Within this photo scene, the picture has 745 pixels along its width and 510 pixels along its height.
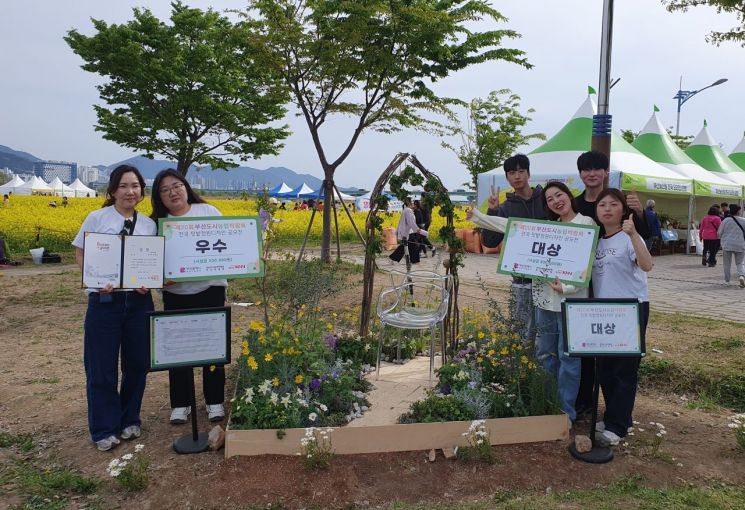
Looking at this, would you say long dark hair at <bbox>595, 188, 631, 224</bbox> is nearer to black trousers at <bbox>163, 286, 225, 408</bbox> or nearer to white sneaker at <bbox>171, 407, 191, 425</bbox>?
black trousers at <bbox>163, 286, 225, 408</bbox>

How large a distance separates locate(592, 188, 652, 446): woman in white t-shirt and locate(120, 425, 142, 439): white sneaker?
3.07 meters

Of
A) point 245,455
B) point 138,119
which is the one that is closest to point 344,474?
point 245,455

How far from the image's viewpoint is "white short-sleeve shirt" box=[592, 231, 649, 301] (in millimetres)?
3373

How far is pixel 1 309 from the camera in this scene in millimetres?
7891

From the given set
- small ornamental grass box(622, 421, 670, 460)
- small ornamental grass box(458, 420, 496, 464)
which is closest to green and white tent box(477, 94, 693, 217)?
small ornamental grass box(622, 421, 670, 460)

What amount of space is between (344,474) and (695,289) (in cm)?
928

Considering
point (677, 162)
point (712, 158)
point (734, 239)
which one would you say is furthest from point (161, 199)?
point (712, 158)

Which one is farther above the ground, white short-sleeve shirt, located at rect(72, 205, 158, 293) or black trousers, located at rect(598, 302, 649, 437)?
white short-sleeve shirt, located at rect(72, 205, 158, 293)

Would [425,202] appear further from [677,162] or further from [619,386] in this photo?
[677,162]

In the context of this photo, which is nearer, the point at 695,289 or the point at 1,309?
the point at 1,309

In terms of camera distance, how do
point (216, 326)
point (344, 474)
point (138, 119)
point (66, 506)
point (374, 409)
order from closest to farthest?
1. point (66, 506)
2. point (344, 474)
3. point (216, 326)
4. point (374, 409)
5. point (138, 119)

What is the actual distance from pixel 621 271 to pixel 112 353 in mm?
3262

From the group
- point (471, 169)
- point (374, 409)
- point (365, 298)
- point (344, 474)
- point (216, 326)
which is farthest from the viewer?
point (471, 169)

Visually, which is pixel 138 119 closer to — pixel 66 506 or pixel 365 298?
pixel 365 298
